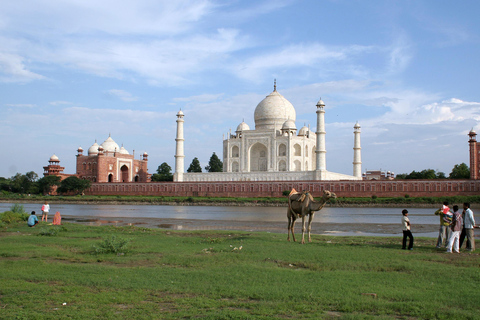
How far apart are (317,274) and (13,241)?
25.9 feet

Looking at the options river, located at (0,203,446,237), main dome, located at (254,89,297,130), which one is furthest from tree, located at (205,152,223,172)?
river, located at (0,203,446,237)

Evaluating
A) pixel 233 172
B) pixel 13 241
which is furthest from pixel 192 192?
pixel 13 241

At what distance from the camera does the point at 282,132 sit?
188 feet

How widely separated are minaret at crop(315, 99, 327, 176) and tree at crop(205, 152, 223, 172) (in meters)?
24.3

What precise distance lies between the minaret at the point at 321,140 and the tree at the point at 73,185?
27.9 metres

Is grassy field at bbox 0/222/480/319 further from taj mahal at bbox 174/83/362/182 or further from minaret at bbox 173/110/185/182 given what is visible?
minaret at bbox 173/110/185/182

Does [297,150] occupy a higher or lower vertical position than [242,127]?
lower

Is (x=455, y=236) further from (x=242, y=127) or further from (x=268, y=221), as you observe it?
(x=242, y=127)

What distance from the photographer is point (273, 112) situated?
5922cm

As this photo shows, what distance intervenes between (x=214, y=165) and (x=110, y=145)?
15.5 metres

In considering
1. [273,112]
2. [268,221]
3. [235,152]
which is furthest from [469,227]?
[273,112]

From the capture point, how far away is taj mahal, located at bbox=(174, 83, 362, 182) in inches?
2019

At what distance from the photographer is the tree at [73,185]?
2258 inches

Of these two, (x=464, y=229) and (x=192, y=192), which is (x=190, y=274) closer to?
(x=464, y=229)
